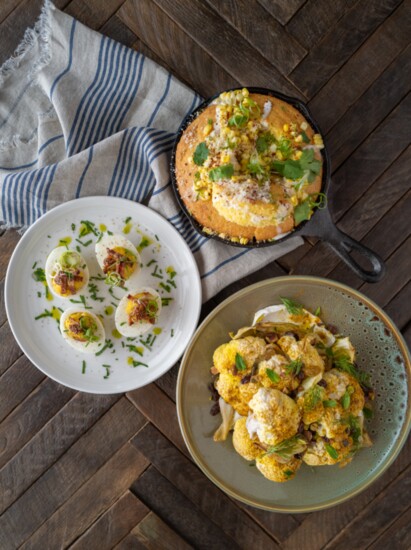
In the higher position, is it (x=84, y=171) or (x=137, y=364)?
(x=84, y=171)

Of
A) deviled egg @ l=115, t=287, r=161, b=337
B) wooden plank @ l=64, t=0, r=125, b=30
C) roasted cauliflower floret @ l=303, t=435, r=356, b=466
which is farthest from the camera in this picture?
wooden plank @ l=64, t=0, r=125, b=30

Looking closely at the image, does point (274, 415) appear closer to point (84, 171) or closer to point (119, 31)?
point (84, 171)

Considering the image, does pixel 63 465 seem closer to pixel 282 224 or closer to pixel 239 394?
pixel 239 394

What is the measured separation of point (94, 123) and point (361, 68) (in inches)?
36.6

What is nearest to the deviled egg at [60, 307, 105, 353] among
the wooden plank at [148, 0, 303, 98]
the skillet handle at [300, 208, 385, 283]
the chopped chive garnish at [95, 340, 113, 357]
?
the chopped chive garnish at [95, 340, 113, 357]

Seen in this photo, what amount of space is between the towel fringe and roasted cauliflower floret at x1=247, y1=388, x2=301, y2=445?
133cm

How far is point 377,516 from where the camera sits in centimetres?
190

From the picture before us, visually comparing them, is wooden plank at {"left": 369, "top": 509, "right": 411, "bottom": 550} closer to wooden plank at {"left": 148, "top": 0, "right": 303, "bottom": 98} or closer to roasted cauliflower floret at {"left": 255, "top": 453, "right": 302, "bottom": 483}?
roasted cauliflower floret at {"left": 255, "top": 453, "right": 302, "bottom": 483}

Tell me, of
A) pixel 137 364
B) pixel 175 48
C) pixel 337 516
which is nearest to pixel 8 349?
pixel 137 364

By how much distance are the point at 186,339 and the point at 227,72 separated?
93 centimetres

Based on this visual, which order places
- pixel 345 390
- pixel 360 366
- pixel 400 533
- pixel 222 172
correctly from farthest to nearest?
1. pixel 400 533
2. pixel 360 366
3. pixel 345 390
4. pixel 222 172

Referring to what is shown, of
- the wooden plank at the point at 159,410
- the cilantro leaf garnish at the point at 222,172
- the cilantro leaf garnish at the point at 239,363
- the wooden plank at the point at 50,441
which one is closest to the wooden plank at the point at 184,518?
the wooden plank at the point at 159,410

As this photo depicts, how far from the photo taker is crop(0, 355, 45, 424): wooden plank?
197 cm

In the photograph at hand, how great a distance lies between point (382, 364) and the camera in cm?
166
